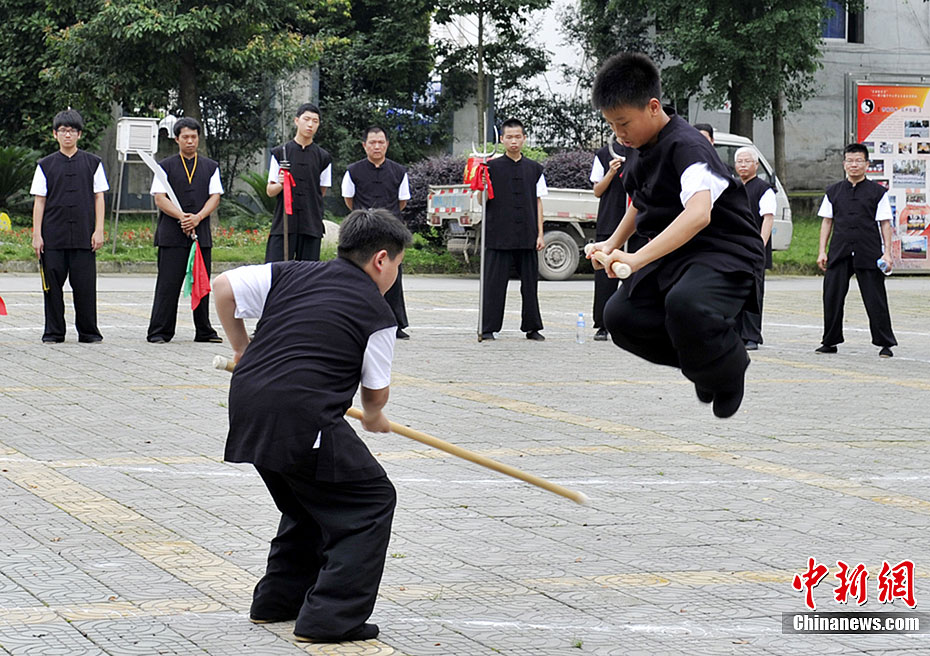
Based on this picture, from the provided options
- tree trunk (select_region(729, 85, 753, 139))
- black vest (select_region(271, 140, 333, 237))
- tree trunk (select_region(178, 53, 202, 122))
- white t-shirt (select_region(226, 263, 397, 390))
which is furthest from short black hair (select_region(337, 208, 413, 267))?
tree trunk (select_region(729, 85, 753, 139))

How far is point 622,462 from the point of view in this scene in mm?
8023

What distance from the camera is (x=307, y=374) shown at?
4816mm

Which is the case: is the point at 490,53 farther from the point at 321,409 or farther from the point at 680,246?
the point at 321,409

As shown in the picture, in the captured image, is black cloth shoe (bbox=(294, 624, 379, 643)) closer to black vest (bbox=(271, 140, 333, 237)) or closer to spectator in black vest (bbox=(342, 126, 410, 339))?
spectator in black vest (bbox=(342, 126, 410, 339))

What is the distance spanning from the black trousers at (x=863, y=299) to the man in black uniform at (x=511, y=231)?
113 inches

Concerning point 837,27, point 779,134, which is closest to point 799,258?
point 779,134

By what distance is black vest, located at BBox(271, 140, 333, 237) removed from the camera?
45.9 feet

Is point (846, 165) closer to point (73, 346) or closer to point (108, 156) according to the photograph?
point (73, 346)

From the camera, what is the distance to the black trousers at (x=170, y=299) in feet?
44.4

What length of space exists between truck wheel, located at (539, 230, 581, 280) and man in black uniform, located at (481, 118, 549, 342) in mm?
8417

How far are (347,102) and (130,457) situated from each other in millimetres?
24661

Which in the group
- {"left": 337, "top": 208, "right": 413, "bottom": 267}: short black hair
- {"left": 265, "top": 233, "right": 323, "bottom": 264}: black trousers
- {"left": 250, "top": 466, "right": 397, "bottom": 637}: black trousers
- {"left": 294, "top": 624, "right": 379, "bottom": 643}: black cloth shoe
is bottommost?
{"left": 294, "top": 624, "right": 379, "bottom": 643}: black cloth shoe

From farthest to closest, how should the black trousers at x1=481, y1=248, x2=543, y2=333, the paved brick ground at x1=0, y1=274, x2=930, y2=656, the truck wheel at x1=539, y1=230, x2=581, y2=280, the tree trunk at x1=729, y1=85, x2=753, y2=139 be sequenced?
the tree trunk at x1=729, y1=85, x2=753, y2=139 < the truck wheel at x1=539, y1=230, x2=581, y2=280 < the black trousers at x1=481, y1=248, x2=543, y2=333 < the paved brick ground at x1=0, y1=274, x2=930, y2=656

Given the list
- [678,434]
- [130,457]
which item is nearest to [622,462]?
[678,434]
